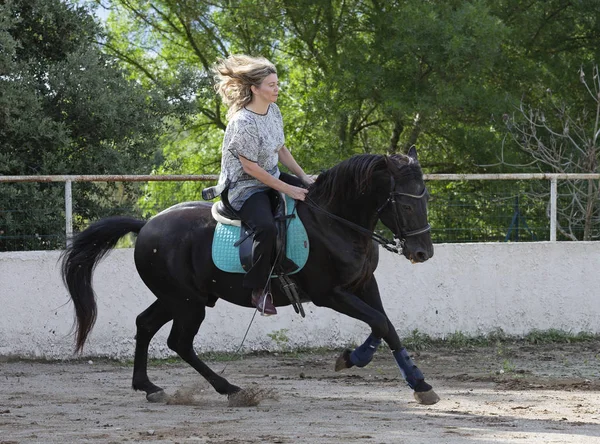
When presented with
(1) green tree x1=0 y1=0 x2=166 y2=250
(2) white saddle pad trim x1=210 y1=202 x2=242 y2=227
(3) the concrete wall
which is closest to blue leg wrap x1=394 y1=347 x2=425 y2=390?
(2) white saddle pad trim x1=210 y1=202 x2=242 y2=227

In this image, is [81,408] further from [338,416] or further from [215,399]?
[338,416]

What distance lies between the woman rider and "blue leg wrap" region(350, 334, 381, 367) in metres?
0.67

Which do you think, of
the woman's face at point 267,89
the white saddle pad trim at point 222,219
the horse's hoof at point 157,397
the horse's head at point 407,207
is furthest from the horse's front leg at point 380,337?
the horse's hoof at point 157,397

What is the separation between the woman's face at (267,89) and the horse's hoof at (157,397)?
243 centimetres

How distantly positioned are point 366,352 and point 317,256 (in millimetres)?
772

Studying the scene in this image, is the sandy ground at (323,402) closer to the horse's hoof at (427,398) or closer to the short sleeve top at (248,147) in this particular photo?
the horse's hoof at (427,398)

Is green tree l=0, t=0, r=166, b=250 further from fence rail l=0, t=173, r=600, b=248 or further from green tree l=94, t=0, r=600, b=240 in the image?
green tree l=94, t=0, r=600, b=240

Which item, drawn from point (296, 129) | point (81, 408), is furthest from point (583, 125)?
point (81, 408)

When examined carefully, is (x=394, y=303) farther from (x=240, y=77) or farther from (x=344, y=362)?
(x=240, y=77)

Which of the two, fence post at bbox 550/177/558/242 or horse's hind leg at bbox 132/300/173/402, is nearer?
horse's hind leg at bbox 132/300/173/402

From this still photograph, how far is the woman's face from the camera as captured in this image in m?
6.43

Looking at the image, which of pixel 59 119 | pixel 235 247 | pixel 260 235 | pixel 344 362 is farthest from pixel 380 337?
pixel 59 119

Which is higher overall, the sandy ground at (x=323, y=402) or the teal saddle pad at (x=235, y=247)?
the teal saddle pad at (x=235, y=247)

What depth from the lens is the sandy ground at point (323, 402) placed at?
5426mm
